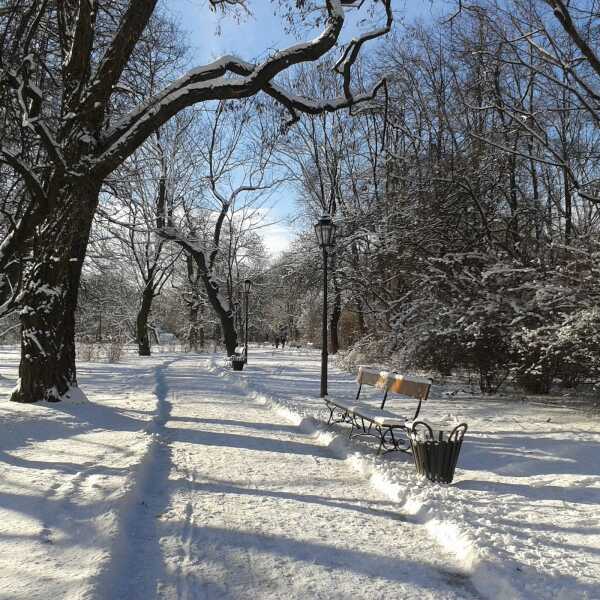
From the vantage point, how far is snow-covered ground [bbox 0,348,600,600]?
3234 mm

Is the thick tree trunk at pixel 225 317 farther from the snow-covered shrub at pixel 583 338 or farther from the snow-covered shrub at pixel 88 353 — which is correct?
the snow-covered shrub at pixel 583 338

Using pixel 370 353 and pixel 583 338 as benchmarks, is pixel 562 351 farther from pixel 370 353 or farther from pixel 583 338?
pixel 370 353

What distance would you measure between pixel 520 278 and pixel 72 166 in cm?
840

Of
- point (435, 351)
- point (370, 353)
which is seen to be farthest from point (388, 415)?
point (370, 353)

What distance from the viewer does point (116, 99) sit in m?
11.6

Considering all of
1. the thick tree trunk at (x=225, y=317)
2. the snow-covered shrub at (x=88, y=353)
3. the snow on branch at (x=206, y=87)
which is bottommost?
the snow-covered shrub at (x=88, y=353)

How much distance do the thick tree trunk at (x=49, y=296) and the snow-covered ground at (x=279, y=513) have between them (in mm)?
446

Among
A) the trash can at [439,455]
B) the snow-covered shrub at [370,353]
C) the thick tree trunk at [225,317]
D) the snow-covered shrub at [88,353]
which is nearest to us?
the trash can at [439,455]

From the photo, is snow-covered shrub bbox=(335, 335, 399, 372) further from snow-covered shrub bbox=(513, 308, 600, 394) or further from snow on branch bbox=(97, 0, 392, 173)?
snow on branch bbox=(97, 0, 392, 173)

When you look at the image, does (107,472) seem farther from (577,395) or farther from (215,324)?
(215,324)

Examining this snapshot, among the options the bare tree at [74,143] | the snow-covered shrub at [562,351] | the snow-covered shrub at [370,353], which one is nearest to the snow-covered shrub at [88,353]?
the snow-covered shrub at [370,353]

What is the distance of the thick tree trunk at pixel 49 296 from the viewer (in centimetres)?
838

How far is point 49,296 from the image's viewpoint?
27.6ft

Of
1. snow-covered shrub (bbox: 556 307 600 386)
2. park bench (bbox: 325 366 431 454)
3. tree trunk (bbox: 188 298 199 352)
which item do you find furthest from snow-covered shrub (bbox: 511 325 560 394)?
tree trunk (bbox: 188 298 199 352)
